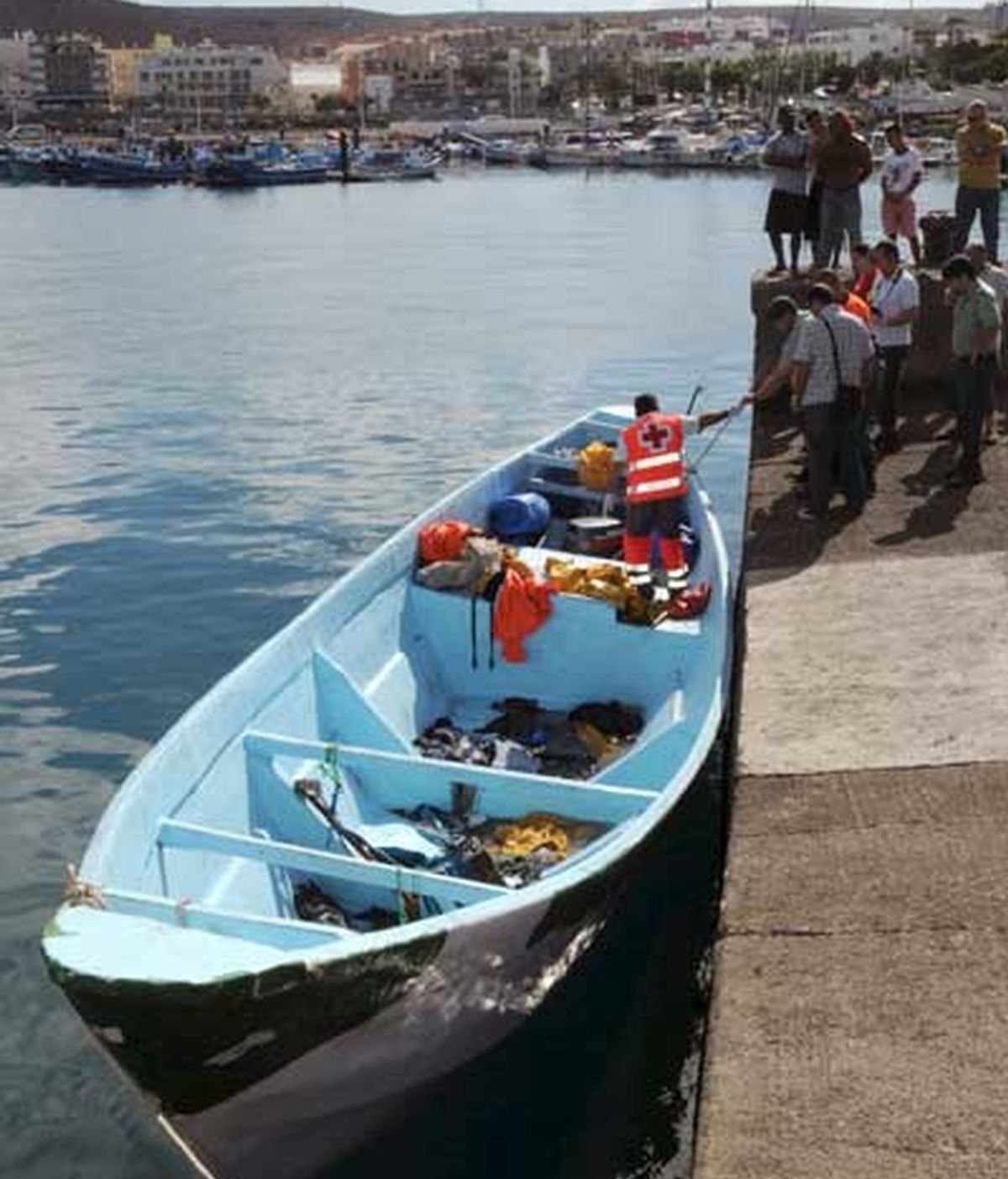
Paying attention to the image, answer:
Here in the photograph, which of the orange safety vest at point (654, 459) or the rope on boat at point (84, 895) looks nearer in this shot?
the rope on boat at point (84, 895)

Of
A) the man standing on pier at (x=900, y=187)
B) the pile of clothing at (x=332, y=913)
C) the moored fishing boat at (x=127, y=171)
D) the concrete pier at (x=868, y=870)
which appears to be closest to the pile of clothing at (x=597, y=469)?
the concrete pier at (x=868, y=870)

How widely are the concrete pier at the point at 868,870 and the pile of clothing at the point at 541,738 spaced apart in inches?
50.0

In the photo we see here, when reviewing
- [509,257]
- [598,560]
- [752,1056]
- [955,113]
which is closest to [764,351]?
[598,560]

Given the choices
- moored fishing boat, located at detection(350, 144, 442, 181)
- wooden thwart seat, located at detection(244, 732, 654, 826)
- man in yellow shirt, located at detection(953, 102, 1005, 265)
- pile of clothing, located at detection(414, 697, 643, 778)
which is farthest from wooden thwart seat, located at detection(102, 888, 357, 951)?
moored fishing boat, located at detection(350, 144, 442, 181)

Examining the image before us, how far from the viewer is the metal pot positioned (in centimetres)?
1556

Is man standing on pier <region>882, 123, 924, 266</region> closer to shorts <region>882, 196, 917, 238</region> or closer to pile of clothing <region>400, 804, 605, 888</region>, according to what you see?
shorts <region>882, 196, 917, 238</region>

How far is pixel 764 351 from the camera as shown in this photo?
19.3 m

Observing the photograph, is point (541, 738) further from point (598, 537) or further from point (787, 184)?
point (787, 184)

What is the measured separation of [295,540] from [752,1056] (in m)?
15.3

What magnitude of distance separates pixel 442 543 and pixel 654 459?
2.01 meters

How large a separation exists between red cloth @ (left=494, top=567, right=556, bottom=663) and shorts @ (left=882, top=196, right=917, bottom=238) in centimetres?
898

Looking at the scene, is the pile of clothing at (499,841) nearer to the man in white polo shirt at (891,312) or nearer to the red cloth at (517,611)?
the red cloth at (517,611)

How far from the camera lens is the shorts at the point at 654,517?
1466 centimetres

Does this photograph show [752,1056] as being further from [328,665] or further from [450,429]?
[450,429]
